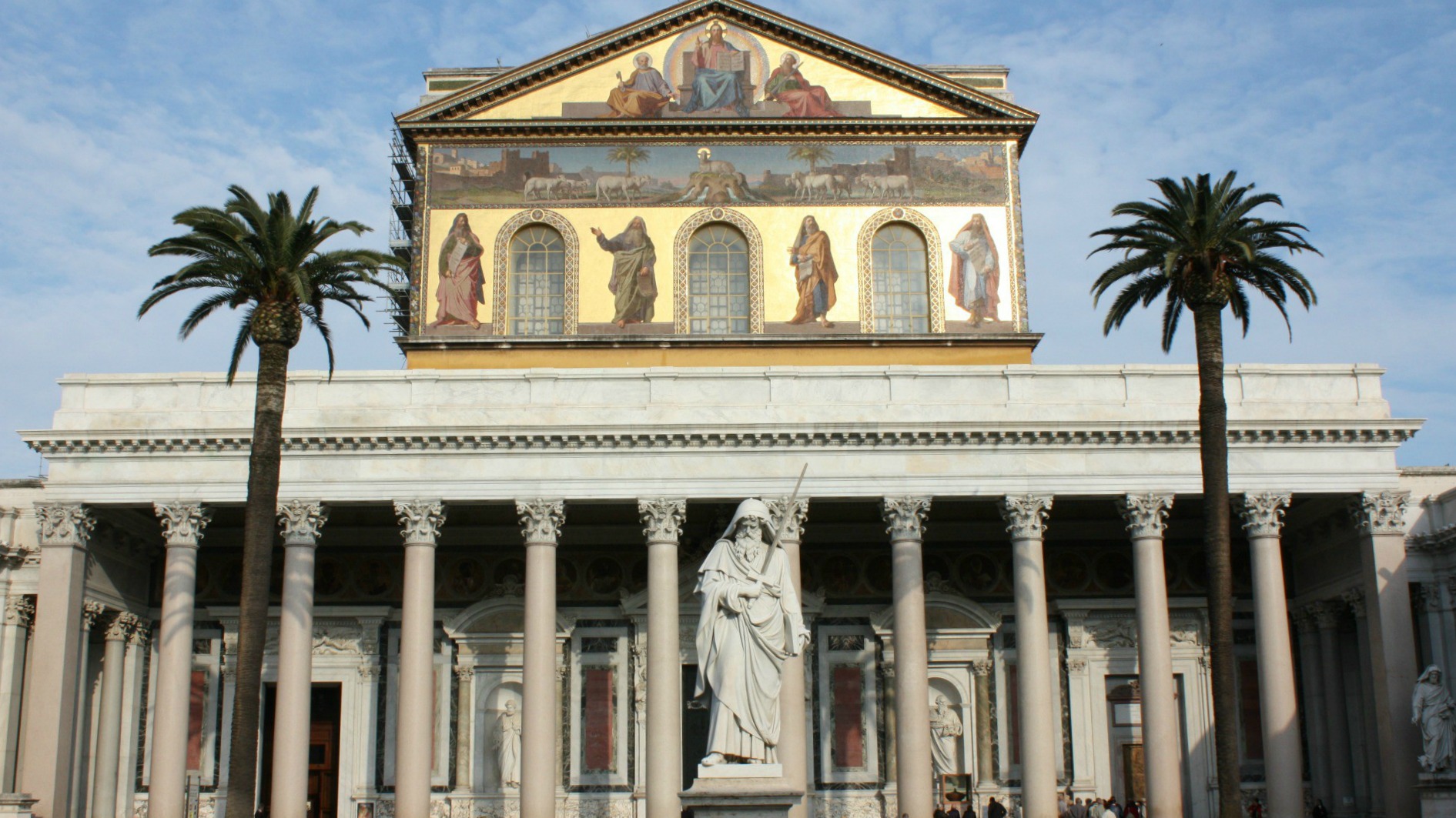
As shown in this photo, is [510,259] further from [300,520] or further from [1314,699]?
[1314,699]

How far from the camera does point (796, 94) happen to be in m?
38.8

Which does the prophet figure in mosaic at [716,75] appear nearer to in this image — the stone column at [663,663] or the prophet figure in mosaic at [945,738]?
the stone column at [663,663]

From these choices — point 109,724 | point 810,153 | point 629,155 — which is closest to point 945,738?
point 810,153

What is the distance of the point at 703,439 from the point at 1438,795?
1583 cm

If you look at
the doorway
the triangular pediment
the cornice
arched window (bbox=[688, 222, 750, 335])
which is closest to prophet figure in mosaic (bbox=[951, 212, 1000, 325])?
the triangular pediment

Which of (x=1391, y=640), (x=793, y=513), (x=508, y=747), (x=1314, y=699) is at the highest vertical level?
(x=793, y=513)

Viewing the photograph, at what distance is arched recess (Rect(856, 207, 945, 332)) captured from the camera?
37.8 meters

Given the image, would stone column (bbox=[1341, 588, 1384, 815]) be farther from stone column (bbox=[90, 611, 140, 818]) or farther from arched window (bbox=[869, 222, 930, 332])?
stone column (bbox=[90, 611, 140, 818])

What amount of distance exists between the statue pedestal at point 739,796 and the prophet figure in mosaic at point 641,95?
26206mm

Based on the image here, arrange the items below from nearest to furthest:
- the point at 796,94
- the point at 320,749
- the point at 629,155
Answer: the point at 320,749 → the point at 629,155 → the point at 796,94

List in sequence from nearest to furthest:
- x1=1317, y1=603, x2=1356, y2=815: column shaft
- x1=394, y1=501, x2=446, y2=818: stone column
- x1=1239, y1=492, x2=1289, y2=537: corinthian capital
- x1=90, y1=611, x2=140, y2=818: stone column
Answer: x1=394, y1=501, x2=446, y2=818: stone column < x1=1239, y1=492, x2=1289, y2=537: corinthian capital < x1=1317, y1=603, x2=1356, y2=815: column shaft < x1=90, y1=611, x2=140, y2=818: stone column

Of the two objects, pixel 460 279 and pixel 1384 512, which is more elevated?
pixel 460 279

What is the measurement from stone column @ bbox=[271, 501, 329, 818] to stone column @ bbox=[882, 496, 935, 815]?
38.6 ft

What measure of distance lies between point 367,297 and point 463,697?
1188cm
